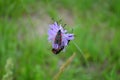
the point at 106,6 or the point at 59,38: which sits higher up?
the point at 106,6

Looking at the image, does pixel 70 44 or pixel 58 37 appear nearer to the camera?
pixel 58 37

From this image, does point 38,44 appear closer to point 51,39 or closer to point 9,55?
point 9,55

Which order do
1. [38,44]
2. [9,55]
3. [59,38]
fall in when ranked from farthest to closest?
[38,44] → [9,55] → [59,38]

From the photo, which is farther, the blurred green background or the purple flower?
the blurred green background

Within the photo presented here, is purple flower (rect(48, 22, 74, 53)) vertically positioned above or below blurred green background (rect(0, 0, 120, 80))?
below

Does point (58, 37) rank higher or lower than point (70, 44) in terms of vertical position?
lower

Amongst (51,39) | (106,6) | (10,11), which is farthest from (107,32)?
(51,39)
